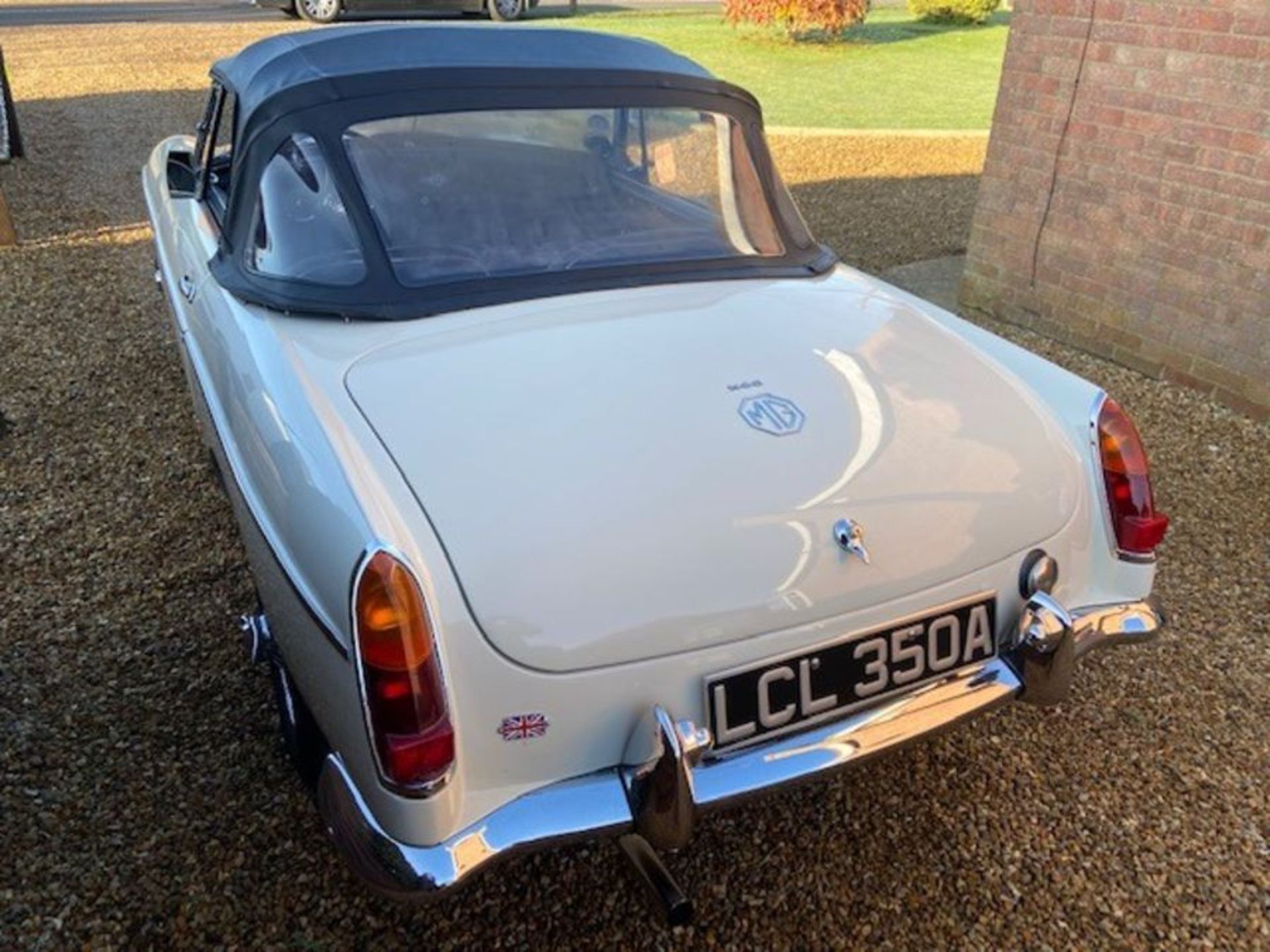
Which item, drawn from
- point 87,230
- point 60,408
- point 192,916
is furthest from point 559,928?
point 87,230

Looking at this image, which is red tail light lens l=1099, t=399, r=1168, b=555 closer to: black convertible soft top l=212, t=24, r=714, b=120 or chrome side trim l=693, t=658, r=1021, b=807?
chrome side trim l=693, t=658, r=1021, b=807

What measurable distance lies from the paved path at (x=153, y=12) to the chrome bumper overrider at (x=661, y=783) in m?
18.1

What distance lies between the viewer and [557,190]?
2.81m

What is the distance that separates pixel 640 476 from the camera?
77.1 inches

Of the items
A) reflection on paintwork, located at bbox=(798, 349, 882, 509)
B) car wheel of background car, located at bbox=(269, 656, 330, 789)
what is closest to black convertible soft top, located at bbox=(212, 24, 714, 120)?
reflection on paintwork, located at bbox=(798, 349, 882, 509)

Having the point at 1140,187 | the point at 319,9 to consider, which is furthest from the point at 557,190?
the point at 319,9

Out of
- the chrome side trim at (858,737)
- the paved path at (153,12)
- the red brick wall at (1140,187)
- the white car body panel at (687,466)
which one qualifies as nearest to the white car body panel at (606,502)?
the white car body panel at (687,466)

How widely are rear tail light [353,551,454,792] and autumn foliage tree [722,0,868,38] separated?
16.2m

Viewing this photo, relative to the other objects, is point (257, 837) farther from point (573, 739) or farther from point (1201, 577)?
point (1201, 577)

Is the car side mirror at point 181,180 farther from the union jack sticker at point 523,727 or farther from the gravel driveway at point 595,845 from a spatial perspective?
the union jack sticker at point 523,727

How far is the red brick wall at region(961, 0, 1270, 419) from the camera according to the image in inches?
185

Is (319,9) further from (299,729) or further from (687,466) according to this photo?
(687,466)

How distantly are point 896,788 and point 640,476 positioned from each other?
1.25 meters

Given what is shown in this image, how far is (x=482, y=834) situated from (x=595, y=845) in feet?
2.33
